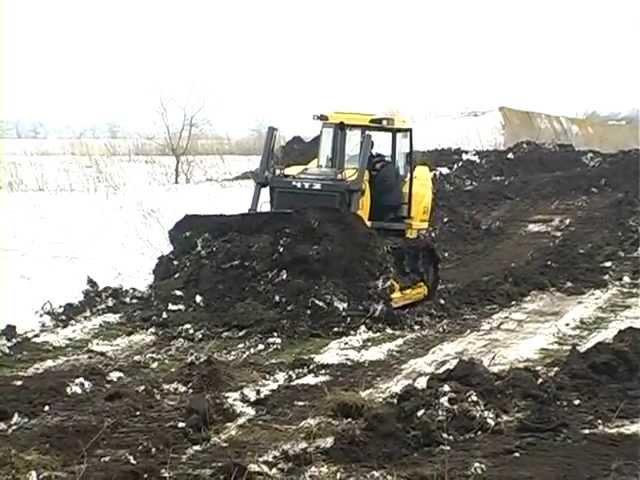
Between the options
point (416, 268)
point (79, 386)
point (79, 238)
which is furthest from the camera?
point (79, 238)

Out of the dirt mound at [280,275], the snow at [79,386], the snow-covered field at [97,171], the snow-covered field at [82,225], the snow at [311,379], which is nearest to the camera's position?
the snow at [79,386]

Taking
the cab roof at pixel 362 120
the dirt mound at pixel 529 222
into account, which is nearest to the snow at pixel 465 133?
the dirt mound at pixel 529 222

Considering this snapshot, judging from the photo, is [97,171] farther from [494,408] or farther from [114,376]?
[494,408]

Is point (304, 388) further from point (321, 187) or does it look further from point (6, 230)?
point (6, 230)

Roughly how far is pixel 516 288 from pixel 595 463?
634cm

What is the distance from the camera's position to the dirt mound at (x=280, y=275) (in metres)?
9.93

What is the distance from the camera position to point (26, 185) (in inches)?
817

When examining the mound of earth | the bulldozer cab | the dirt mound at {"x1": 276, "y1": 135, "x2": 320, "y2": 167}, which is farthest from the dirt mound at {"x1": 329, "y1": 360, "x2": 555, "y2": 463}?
the dirt mound at {"x1": 276, "y1": 135, "x2": 320, "y2": 167}

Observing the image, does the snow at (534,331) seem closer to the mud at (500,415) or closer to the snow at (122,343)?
the mud at (500,415)

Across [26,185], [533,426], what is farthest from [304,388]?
[26,185]

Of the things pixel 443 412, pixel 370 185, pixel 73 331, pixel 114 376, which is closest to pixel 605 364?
pixel 443 412

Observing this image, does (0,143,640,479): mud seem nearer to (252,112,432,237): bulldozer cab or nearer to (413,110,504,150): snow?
(252,112,432,237): bulldozer cab

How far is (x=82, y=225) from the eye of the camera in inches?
607

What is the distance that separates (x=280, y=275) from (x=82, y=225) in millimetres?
6134
